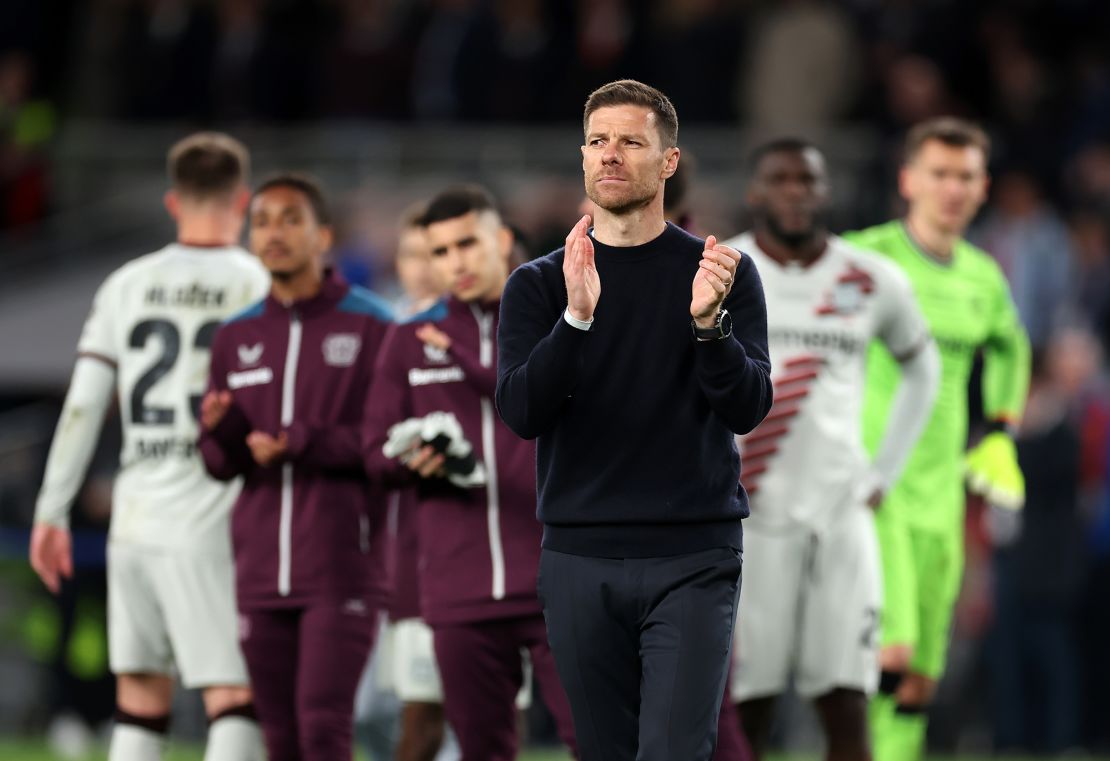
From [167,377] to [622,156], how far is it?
3.11 metres

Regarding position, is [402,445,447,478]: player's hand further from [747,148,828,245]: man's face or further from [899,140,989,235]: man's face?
[899,140,989,235]: man's face

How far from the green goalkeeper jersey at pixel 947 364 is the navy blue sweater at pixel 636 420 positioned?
3.24 metres

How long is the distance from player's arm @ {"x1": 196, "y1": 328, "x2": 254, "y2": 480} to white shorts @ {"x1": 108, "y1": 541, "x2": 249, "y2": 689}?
0.50 m

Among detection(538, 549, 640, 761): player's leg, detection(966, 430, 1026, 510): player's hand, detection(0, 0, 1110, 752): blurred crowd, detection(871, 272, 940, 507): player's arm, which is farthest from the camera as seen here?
detection(0, 0, 1110, 752): blurred crowd

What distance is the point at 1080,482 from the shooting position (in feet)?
45.9

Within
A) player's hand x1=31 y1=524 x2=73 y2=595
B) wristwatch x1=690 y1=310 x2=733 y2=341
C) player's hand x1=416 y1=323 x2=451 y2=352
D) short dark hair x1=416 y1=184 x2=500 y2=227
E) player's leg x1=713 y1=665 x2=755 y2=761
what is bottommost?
player's leg x1=713 y1=665 x2=755 y2=761

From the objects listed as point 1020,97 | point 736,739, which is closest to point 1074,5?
point 1020,97

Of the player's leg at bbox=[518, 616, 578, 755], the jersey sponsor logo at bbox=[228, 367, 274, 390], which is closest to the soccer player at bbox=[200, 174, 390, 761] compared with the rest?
the jersey sponsor logo at bbox=[228, 367, 274, 390]

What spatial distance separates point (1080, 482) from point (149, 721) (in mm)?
7443

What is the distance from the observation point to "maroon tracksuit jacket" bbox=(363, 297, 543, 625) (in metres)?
7.56

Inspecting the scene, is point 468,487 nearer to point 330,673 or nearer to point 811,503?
point 330,673

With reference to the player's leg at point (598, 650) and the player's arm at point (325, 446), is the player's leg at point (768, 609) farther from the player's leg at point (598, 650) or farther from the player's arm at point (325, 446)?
the player's leg at point (598, 650)

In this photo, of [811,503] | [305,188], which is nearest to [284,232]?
[305,188]

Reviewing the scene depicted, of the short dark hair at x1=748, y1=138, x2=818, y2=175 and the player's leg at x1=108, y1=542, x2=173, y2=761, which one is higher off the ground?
the short dark hair at x1=748, y1=138, x2=818, y2=175
